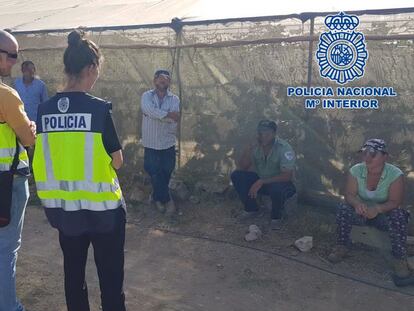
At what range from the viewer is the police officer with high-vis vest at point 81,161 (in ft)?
8.39

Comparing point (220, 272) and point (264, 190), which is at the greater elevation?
point (264, 190)

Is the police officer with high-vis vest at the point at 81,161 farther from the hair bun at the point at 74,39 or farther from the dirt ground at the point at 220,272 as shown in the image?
the dirt ground at the point at 220,272

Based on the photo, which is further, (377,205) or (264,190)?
(264,190)

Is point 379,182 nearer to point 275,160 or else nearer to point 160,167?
point 275,160

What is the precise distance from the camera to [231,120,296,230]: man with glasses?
17.3 ft

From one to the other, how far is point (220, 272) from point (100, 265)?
5.93 feet

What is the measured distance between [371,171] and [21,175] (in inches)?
118

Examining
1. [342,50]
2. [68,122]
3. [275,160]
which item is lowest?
[275,160]

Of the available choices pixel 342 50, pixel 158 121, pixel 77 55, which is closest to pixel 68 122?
pixel 77 55

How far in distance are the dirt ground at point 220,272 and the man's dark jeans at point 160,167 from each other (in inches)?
13.9

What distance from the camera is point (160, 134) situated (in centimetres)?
567

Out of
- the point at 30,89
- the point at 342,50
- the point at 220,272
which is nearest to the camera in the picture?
the point at 220,272

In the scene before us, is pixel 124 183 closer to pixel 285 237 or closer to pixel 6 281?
pixel 285 237

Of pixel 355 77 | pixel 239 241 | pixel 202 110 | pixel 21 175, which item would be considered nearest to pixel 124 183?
pixel 202 110
